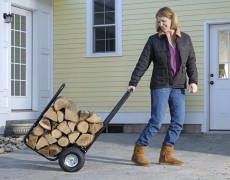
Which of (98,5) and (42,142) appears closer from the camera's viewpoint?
(42,142)

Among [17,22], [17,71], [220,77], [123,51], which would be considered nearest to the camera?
→ [220,77]

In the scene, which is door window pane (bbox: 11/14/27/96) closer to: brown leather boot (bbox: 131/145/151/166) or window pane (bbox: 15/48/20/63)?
window pane (bbox: 15/48/20/63)

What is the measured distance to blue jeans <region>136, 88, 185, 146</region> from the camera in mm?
5730

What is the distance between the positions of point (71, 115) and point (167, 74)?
1226 mm

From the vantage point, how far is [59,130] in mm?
5559

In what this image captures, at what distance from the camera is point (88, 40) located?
1142 cm

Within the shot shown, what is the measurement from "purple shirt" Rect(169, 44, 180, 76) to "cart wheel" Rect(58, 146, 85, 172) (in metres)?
1.46

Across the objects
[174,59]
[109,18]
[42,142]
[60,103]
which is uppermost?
[109,18]

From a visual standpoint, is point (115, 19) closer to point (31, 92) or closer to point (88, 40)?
point (88, 40)

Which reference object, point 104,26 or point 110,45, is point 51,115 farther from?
point 104,26

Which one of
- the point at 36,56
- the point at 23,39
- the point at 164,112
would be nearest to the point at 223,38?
the point at 36,56

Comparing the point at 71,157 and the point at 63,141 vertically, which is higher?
the point at 63,141

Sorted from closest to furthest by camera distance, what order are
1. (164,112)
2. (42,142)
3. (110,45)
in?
(42,142)
(164,112)
(110,45)

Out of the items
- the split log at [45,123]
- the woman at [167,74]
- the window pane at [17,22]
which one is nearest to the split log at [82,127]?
the split log at [45,123]
